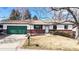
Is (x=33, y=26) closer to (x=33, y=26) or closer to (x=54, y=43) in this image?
(x=33, y=26)

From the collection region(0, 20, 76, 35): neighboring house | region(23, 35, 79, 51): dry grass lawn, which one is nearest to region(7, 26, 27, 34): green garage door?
region(0, 20, 76, 35): neighboring house

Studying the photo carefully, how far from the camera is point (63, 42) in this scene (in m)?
3.63

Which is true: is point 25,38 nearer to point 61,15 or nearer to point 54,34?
point 54,34

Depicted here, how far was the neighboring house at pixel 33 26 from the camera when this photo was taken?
3.65m

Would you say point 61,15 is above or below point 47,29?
above

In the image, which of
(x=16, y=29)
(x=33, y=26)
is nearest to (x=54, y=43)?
(x=33, y=26)

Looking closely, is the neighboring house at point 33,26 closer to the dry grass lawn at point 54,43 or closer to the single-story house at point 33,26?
the single-story house at point 33,26

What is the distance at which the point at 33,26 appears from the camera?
12.1 feet

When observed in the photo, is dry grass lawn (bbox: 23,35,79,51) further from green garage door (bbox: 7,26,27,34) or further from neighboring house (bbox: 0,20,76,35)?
green garage door (bbox: 7,26,27,34)

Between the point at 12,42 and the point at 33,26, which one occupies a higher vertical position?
the point at 33,26

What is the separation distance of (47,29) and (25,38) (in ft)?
1.33

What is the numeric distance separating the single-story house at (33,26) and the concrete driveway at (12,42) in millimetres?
85
